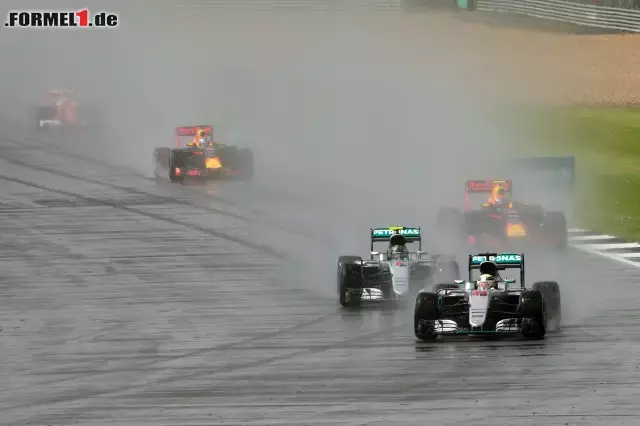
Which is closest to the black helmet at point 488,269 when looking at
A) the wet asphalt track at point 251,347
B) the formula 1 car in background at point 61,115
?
the wet asphalt track at point 251,347

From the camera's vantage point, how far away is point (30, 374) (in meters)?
26.2

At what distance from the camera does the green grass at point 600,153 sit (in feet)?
161

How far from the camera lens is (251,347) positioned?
28328 mm

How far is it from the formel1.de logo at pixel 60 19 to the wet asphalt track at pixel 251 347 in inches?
3023

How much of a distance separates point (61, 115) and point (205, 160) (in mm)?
25335

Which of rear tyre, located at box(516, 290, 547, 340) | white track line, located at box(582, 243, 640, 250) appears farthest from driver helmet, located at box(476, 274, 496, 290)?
white track line, located at box(582, 243, 640, 250)

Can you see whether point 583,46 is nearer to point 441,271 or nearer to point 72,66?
point 72,66

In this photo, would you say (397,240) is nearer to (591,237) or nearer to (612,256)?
(612,256)

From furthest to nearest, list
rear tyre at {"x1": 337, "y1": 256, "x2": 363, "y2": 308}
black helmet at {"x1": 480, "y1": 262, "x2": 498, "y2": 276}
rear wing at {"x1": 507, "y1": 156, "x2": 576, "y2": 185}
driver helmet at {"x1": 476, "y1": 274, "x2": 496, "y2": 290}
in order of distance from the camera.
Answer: rear wing at {"x1": 507, "y1": 156, "x2": 576, "y2": 185} → rear tyre at {"x1": 337, "y1": 256, "x2": 363, "y2": 308} → black helmet at {"x1": 480, "y1": 262, "x2": 498, "y2": 276} → driver helmet at {"x1": 476, "y1": 274, "x2": 496, "y2": 290}

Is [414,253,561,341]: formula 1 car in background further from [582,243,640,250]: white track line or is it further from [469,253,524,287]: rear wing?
[582,243,640,250]: white track line

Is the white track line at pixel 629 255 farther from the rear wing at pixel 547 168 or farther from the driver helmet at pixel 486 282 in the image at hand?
the driver helmet at pixel 486 282

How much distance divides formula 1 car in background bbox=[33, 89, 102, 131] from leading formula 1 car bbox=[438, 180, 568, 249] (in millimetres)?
42147

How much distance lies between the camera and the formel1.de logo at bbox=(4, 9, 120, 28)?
121 meters

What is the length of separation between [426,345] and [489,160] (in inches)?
1435
